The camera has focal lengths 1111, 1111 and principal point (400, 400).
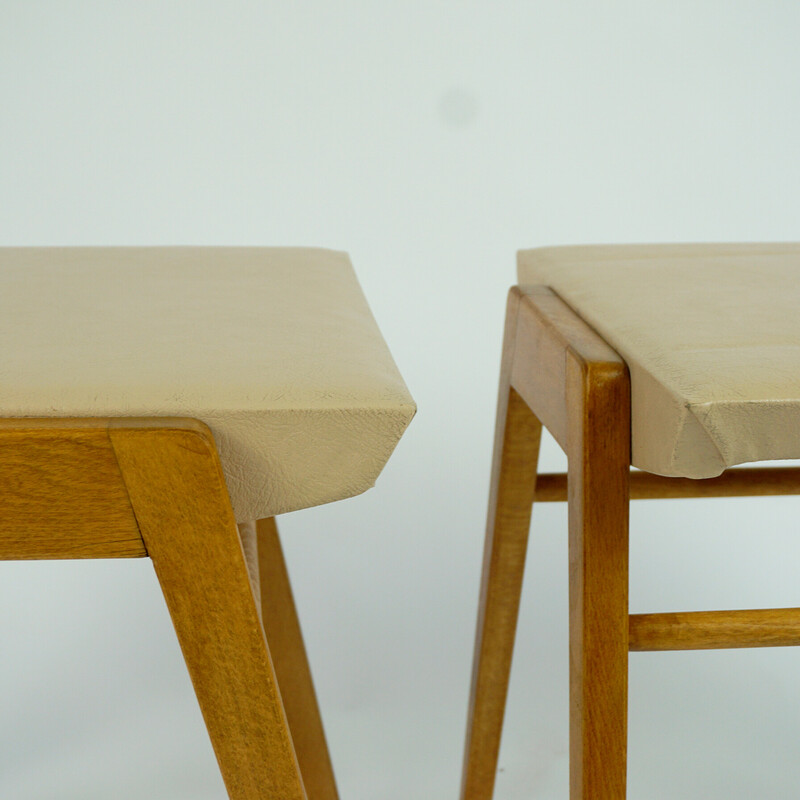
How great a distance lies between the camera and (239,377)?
0.41 m

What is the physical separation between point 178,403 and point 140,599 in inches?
35.0

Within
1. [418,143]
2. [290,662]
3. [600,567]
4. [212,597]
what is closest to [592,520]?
[600,567]

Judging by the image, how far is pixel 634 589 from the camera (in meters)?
1.23

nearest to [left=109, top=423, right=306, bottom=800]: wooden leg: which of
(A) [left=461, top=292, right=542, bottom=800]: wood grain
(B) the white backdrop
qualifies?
(A) [left=461, top=292, right=542, bottom=800]: wood grain

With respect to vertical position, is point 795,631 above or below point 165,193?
below

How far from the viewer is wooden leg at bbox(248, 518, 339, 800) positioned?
80 cm

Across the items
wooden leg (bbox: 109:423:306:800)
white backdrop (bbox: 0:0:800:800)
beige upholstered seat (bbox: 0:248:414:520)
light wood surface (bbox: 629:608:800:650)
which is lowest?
wooden leg (bbox: 109:423:306:800)

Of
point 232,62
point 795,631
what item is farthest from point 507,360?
point 232,62

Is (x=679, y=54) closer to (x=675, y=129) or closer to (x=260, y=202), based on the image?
(x=675, y=129)

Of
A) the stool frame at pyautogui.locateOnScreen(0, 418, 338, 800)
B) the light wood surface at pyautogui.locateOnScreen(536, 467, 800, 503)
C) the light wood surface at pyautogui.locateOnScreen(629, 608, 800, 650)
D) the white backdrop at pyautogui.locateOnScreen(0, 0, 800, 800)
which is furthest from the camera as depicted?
the white backdrop at pyautogui.locateOnScreen(0, 0, 800, 800)

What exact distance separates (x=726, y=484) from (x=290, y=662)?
0.34 meters

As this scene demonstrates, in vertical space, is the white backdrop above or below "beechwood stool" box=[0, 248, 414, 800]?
above

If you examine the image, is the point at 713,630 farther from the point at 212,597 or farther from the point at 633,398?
the point at 212,597

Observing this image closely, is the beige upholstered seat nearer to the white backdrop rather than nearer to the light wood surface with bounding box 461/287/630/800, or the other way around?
the light wood surface with bounding box 461/287/630/800
